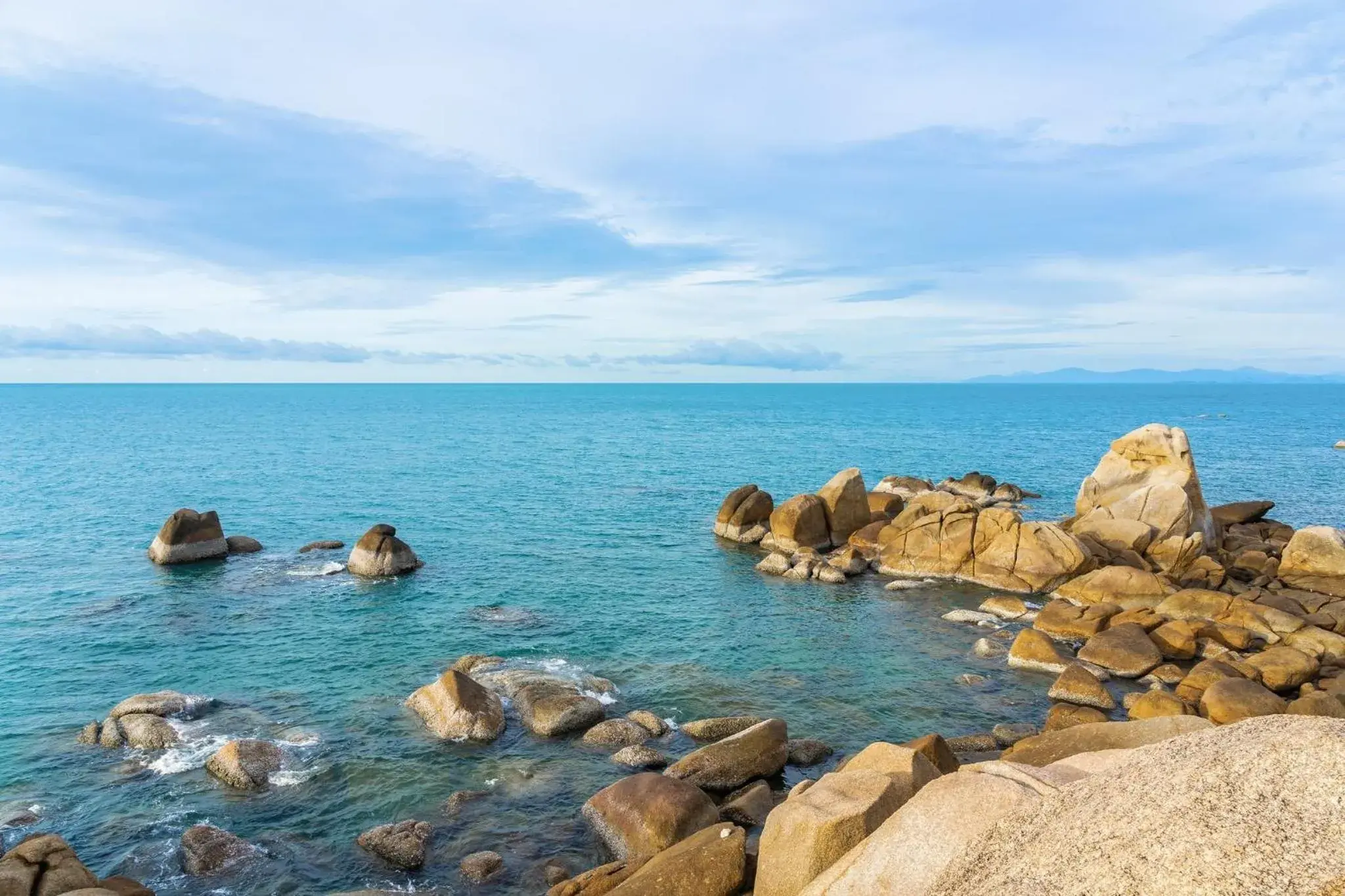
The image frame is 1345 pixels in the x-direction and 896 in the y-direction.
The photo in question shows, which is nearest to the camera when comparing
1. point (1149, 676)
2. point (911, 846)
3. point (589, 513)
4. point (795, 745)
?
point (911, 846)

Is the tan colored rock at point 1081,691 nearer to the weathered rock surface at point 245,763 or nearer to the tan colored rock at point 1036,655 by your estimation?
the tan colored rock at point 1036,655

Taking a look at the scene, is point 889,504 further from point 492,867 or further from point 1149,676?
point 492,867

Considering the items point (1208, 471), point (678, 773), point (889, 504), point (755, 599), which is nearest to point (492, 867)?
point (678, 773)

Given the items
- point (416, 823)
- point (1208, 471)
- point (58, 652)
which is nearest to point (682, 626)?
point (416, 823)

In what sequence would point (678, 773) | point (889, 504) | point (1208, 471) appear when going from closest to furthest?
point (678, 773) < point (889, 504) < point (1208, 471)

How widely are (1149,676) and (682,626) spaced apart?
18253 mm

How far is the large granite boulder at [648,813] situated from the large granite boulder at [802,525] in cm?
2942

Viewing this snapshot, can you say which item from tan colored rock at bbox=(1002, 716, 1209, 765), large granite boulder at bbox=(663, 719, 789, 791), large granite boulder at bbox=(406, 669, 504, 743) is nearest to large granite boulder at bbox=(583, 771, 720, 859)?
large granite boulder at bbox=(663, 719, 789, 791)

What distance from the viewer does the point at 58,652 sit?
32.3 m

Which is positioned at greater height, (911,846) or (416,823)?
(911,846)

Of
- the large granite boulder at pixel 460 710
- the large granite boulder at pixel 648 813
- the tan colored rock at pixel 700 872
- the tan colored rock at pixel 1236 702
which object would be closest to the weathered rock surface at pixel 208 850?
the large granite boulder at pixel 460 710

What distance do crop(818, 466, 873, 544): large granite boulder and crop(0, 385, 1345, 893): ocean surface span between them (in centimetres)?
550

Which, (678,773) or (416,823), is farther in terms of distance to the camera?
(678,773)

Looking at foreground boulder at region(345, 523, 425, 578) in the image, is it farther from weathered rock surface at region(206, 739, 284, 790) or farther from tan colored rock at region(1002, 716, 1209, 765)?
tan colored rock at region(1002, 716, 1209, 765)
